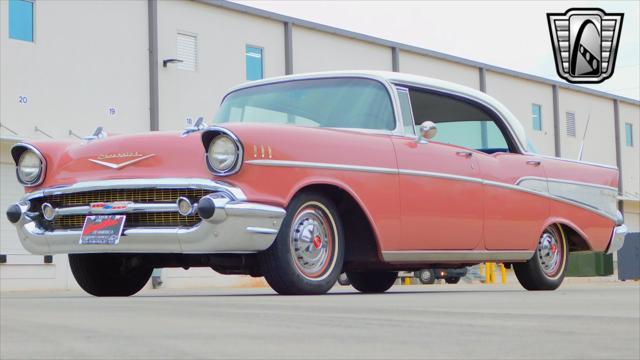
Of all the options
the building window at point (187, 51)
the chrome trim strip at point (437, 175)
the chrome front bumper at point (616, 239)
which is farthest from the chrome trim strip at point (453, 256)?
the building window at point (187, 51)

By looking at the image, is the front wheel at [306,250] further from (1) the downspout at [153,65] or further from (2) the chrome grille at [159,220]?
(1) the downspout at [153,65]

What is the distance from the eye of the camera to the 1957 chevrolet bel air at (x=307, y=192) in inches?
225

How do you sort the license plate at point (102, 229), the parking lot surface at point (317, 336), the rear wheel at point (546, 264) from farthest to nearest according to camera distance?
the rear wheel at point (546, 264)
the license plate at point (102, 229)
the parking lot surface at point (317, 336)

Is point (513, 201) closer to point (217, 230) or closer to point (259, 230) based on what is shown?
point (259, 230)

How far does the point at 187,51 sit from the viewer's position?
25.5 metres

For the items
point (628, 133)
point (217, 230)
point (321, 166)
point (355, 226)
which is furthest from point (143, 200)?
point (628, 133)

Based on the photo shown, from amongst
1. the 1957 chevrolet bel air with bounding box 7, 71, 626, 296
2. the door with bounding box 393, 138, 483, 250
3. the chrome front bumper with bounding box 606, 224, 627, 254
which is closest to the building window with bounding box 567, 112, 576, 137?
the chrome front bumper with bounding box 606, 224, 627, 254

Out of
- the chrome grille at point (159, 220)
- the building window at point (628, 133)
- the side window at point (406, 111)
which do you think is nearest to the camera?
the chrome grille at point (159, 220)

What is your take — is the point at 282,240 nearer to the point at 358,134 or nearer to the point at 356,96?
the point at 358,134

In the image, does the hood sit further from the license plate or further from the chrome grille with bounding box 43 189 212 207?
the license plate

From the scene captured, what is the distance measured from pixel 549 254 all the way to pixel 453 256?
5.09ft

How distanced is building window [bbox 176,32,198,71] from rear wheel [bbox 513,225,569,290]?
17809mm

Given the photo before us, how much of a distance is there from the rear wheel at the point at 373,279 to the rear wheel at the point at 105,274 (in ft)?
7.35

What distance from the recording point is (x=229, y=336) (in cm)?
227
